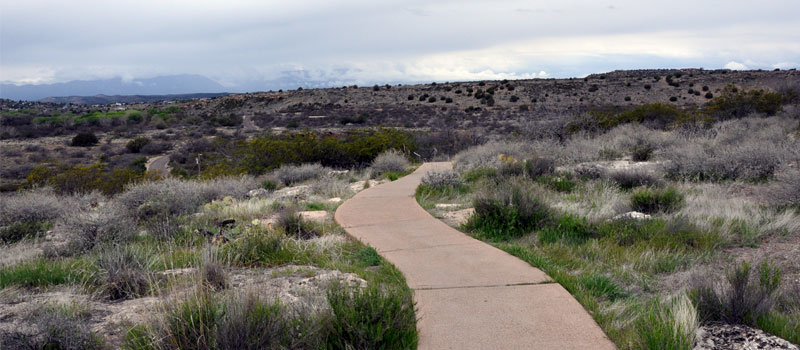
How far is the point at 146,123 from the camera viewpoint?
47.8 metres

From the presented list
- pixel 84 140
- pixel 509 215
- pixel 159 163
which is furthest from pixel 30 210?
pixel 84 140

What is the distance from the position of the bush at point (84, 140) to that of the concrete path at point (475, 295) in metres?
32.8

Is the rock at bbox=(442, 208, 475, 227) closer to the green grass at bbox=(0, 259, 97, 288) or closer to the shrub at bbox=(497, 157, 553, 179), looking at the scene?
the shrub at bbox=(497, 157, 553, 179)

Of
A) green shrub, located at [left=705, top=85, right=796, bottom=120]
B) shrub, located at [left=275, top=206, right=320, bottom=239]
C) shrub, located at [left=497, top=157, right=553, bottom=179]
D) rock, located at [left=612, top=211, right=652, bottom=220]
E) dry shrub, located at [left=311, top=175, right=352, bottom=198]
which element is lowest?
dry shrub, located at [left=311, top=175, right=352, bottom=198]

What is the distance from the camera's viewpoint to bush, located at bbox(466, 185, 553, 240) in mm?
6883

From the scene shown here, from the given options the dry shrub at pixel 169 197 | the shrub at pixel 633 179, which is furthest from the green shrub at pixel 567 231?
the dry shrub at pixel 169 197

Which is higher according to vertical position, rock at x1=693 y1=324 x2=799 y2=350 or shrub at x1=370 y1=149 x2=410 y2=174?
rock at x1=693 y1=324 x2=799 y2=350

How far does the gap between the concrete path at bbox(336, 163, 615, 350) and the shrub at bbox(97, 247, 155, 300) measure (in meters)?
2.50

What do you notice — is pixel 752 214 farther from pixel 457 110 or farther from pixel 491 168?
pixel 457 110

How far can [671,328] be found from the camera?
10.9ft

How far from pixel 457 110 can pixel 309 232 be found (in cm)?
4096

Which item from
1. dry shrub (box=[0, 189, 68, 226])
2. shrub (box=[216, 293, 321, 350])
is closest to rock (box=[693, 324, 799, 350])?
shrub (box=[216, 293, 321, 350])

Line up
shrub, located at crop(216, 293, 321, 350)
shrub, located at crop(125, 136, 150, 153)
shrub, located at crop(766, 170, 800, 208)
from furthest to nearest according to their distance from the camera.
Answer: shrub, located at crop(125, 136, 150, 153)
shrub, located at crop(766, 170, 800, 208)
shrub, located at crop(216, 293, 321, 350)

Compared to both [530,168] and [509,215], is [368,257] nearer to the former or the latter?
[509,215]
